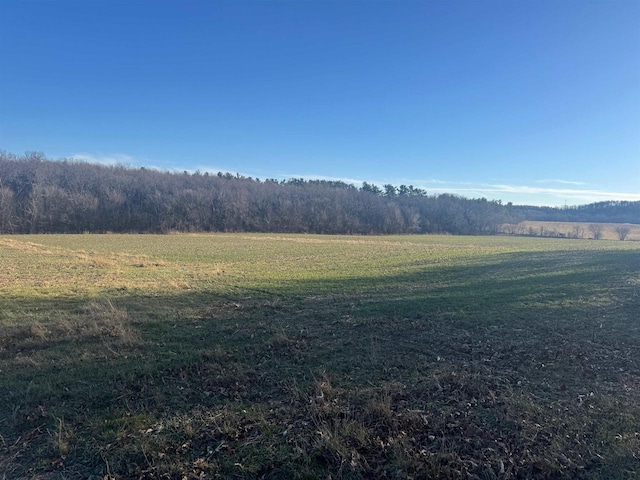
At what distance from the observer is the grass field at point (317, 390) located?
446 cm

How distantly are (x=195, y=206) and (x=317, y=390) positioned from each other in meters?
95.8

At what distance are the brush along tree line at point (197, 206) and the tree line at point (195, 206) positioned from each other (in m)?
0.19

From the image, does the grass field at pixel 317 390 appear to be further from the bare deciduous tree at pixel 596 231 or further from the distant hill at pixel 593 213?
the distant hill at pixel 593 213

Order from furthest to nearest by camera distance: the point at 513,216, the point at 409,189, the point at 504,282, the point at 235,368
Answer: the point at 409,189
the point at 513,216
the point at 504,282
the point at 235,368

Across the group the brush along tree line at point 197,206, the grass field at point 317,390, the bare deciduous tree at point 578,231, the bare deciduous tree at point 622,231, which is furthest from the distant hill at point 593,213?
the grass field at point 317,390

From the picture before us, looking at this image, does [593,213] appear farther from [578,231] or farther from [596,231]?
[578,231]

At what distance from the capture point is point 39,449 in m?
4.72

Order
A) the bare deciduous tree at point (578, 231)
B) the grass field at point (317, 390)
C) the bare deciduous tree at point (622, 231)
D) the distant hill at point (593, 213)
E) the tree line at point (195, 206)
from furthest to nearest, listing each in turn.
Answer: the distant hill at point (593, 213), the bare deciduous tree at point (578, 231), the bare deciduous tree at point (622, 231), the tree line at point (195, 206), the grass field at point (317, 390)

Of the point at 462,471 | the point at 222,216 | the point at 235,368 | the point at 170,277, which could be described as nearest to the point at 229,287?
the point at 170,277

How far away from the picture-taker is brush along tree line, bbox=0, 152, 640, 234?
260 feet

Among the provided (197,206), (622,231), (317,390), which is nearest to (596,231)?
(622,231)

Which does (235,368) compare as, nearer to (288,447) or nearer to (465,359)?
(288,447)

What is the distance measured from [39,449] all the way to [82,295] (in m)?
11.6

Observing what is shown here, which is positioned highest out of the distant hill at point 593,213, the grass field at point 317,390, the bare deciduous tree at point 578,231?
the distant hill at point 593,213
